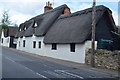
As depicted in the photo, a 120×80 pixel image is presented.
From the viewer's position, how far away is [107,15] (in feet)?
69.7

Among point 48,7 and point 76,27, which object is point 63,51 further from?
point 48,7

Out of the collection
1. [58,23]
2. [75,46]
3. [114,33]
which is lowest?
[75,46]

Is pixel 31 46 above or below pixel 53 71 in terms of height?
above

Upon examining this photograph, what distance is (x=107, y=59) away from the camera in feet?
50.4

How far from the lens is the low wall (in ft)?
47.2

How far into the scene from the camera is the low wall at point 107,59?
1438 cm

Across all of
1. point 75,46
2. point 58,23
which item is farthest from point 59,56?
point 58,23

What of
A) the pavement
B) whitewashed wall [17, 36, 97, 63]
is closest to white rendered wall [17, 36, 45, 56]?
whitewashed wall [17, 36, 97, 63]

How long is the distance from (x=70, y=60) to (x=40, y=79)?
37.8 ft

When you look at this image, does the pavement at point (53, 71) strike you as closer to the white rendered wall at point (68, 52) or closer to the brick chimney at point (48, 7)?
the white rendered wall at point (68, 52)

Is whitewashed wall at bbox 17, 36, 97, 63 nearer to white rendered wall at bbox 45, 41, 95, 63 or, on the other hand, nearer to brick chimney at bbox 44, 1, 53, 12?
white rendered wall at bbox 45, 41, 95, 63

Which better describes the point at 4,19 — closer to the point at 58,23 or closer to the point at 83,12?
the point at 58,23

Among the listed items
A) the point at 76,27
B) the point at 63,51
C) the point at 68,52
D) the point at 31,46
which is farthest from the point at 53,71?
the point at 31,46

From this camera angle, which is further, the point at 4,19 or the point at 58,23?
the point at 4,19
